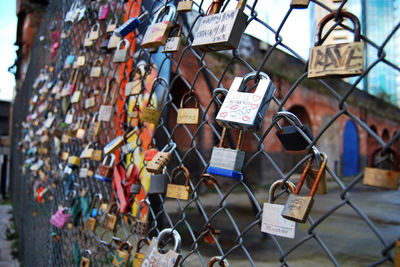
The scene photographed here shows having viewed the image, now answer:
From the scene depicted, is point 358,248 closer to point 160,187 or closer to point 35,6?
point 160,187

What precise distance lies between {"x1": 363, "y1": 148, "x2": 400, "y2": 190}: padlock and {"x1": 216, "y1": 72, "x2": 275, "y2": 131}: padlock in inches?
5.9

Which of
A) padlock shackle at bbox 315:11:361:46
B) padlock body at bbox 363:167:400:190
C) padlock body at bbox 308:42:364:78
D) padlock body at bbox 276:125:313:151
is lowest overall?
padlock body at bbox 363:167:400:190

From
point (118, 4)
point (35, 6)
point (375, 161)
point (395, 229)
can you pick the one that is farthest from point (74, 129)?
point (35, 6)

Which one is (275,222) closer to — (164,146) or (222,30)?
Answer: (222,30)

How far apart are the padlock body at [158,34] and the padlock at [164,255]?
1.21ft

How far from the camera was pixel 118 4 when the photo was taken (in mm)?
1212

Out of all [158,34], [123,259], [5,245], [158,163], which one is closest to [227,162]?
[158,163]

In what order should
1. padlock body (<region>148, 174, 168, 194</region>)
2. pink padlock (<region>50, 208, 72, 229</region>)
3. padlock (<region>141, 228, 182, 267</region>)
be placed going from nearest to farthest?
padlock (<region>141, 228, 182, 267</region>) < padlock body (<region>148, 174, 168, 194</region>) < pink padlock (<region>50, 208, 72, 229</region>)

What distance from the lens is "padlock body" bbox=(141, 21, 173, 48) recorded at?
2.10ft

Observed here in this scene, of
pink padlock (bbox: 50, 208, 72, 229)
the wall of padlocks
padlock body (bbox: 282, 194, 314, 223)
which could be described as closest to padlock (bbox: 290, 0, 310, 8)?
the wall of padlocks

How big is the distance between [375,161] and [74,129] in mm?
1224

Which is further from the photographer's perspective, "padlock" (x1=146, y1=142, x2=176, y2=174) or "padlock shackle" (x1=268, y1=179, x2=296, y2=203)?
"padlock" (x1=146, y1=142, x2=176, y2=174)

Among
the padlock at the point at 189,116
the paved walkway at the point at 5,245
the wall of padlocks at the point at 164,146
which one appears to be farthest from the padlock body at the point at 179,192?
the paved walkway at the point at 5,245

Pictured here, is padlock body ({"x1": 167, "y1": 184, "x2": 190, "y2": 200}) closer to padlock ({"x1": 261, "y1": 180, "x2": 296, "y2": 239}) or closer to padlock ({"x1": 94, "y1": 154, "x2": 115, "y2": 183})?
padlock ({"x1": 261, "y1": 180, "x2": 296, "y2": 239})
